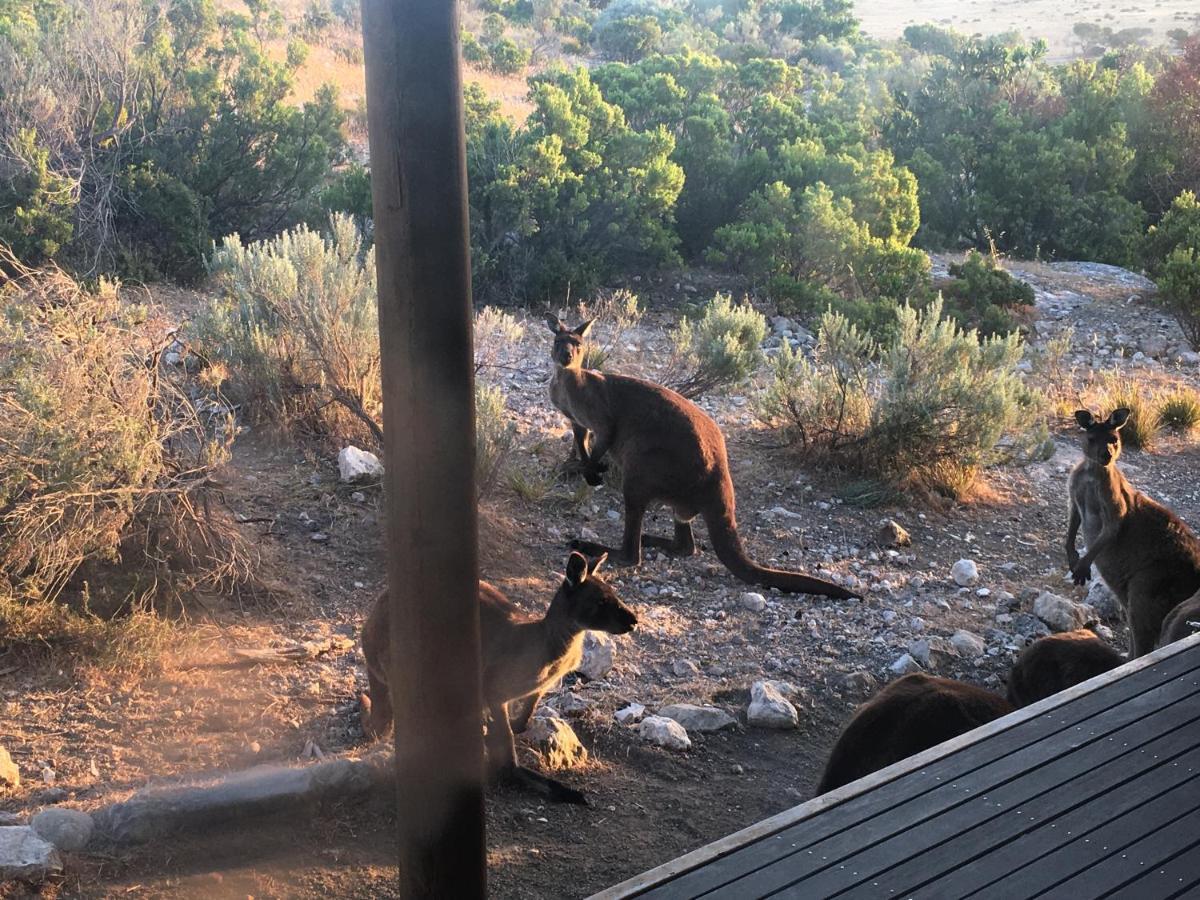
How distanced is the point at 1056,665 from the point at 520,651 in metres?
2.39

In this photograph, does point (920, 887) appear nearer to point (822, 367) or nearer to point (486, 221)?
point (822, 367)

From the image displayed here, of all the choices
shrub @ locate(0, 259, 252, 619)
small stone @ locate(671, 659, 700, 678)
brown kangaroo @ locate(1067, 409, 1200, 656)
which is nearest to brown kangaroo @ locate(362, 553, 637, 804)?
small stone @ locate(671, 659, 700, 678)

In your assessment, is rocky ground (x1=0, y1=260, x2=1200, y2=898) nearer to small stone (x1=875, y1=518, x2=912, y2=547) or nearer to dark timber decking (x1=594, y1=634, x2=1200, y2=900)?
small stone (x1=875, y1=518, x2=912, y2=547)

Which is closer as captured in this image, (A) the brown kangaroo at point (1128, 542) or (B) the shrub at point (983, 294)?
(A) the brown kangaroo at point (1128, 542)

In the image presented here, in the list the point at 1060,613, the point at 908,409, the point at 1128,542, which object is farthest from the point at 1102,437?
the point at 908,409

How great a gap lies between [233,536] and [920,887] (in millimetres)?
4399

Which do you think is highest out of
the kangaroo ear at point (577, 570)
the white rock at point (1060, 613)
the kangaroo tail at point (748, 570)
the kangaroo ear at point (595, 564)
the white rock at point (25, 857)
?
the kangaroo ear at point (577, 570)

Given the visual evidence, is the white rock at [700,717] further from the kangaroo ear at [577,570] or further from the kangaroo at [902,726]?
the kangaroo at [902,726]

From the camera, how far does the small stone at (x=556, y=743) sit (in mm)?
5160

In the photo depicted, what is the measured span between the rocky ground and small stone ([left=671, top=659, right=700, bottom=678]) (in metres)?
0.02

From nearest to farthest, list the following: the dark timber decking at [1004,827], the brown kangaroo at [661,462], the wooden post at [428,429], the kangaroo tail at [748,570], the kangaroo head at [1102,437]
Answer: the wooden post at [428,429]
the dark timber decking at [1004,827]
the kangaroo head at [1102,437]
the kangaroo tail at [748,570]
the brown kangaroo at [661,462]

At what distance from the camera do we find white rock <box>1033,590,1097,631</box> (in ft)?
23.5

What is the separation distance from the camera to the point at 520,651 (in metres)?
4.96

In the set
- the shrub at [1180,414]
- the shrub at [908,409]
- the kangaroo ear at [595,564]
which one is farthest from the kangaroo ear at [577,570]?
the shrub at [1180,414]
